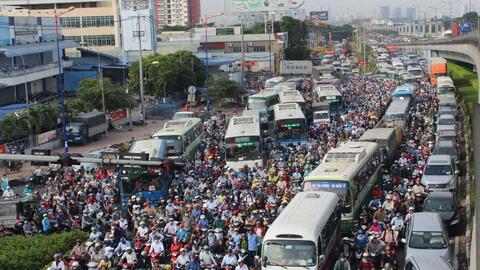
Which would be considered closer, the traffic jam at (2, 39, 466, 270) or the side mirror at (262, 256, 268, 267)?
the side mirror at (262, 256, 268, 267)

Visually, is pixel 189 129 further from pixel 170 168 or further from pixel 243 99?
pixel 243 99

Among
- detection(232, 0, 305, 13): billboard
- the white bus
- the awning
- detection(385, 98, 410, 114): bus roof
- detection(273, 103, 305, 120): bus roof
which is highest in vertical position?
detection(232, 0, 305, 13): billboard

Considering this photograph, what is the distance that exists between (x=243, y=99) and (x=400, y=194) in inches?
1680

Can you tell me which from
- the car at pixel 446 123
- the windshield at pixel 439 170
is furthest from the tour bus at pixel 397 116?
the windshield at pixel 439 170

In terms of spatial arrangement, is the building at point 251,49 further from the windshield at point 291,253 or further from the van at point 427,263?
the windshield at point 291,253

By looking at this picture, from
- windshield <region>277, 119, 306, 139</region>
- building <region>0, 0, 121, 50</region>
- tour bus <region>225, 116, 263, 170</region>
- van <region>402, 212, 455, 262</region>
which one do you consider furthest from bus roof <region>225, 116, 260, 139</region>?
building <region>0, 0, 121, 50</region>

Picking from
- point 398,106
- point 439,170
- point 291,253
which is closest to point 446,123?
point 398,106

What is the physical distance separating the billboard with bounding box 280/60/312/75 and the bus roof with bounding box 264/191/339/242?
6517cm

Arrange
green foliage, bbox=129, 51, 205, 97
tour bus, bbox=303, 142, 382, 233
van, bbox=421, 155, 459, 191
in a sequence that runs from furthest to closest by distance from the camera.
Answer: green foliage, bbox=129, 51, 205, 97
van, bbox=421, 155, 459, 191
tour bus, bbox=303, 142, 382, 233

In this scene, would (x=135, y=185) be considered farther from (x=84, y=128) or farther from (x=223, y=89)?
(x=223, y=89)

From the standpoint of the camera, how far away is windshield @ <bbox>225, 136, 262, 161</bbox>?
1153 inches

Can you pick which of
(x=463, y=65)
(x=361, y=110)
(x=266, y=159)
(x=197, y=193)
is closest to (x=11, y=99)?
(x=361, y=110)

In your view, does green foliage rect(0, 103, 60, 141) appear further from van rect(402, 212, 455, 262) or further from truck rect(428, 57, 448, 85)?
truck rect(428, 57, 448, 85)

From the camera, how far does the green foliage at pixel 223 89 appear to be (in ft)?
196
